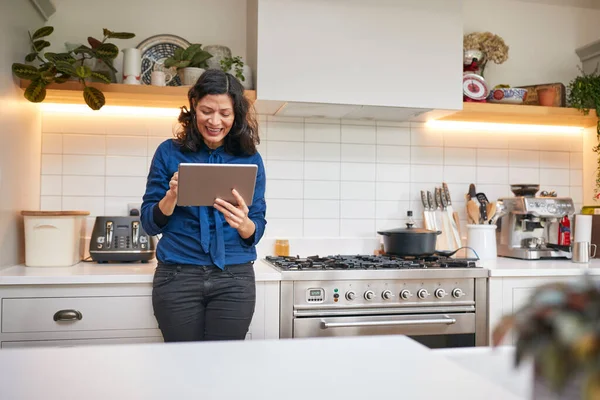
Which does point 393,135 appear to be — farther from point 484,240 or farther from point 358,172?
point 484,240

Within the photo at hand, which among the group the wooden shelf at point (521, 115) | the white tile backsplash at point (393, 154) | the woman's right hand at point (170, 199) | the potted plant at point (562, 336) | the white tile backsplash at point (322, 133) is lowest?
the potted plant at point (562, 336)

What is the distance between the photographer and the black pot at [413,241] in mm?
2607

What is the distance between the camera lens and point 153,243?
249cm

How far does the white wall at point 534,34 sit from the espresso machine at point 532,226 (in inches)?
30.2

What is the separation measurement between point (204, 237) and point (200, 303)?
221 mm

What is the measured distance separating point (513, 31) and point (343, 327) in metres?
2.06

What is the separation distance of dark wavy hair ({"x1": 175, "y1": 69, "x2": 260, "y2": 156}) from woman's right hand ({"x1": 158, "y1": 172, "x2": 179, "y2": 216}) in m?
0.17

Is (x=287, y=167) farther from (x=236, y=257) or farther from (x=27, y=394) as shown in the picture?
(x=27, y=394)

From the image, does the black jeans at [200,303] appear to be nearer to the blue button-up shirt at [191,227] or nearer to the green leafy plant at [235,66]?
the blue button-up shirt at [191,227]

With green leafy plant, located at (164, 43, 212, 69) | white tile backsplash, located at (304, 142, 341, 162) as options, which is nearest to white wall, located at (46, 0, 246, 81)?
green leafy plant, located at (164, 43, 212, 69)

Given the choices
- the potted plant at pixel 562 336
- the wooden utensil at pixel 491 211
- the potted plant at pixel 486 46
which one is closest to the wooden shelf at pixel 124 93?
the potted plant at pixel 486 46

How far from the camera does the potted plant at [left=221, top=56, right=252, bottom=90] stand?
251 centimetres

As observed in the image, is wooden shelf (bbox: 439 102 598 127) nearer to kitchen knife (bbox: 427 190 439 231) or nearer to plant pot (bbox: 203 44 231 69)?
kitchen knife (bbox: 427 190 439 231)

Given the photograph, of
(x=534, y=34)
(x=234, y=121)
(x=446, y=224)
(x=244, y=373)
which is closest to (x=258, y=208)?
(x=234, y=121)
